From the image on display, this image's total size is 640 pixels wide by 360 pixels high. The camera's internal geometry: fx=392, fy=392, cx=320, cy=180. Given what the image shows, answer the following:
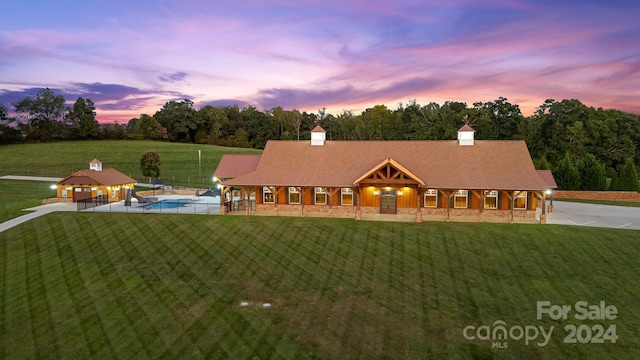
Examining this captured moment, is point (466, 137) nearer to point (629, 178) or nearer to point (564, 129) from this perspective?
point (629, 178)

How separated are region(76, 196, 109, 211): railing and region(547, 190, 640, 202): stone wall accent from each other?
43326 millimetres

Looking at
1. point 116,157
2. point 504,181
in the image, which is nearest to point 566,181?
point 504,181

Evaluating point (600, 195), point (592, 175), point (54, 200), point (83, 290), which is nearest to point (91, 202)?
point (54, 200)

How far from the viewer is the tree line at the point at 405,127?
177 feet

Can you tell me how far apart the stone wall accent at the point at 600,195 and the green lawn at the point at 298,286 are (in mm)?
19075

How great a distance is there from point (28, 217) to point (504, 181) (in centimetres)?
3244

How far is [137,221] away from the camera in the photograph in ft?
83.8

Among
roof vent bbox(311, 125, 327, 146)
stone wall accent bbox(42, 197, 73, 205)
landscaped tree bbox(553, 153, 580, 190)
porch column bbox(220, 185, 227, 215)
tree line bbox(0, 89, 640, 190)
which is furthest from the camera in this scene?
tree line bbox(0, 89, 640, 190)

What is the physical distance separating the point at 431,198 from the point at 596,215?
12.6 meters

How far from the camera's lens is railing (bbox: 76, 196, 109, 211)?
99.6 ft

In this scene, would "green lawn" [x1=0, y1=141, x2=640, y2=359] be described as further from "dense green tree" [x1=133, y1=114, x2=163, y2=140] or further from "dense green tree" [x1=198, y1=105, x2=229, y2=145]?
"dense green tree" [x1=198, y1=105, x2=229, y2=145]

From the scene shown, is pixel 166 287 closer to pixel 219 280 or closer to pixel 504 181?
pixel 219 280

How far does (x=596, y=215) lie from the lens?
93.8 feet

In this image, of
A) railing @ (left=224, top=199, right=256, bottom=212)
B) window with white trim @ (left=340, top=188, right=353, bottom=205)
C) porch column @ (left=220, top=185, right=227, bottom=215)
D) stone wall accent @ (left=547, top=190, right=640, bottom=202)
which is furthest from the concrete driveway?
porch column @ (left=220, top=185, right=227, bottom=215)
